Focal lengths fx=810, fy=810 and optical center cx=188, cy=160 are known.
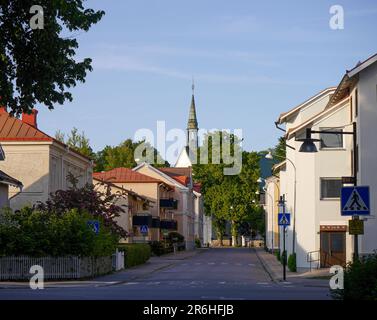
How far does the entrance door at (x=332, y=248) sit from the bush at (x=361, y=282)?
29851 mm

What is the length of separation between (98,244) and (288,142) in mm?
18799

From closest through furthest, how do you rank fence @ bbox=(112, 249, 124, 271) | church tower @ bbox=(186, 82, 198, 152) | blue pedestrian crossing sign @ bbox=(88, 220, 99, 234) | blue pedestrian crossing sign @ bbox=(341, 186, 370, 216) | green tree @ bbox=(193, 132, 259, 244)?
blue pedestrian crossing sign @ bbox=(341, 186, 370, 216) → blue pedestrian crossing sign @ bbox=(88, 220, 99, 234) → fence @ bbox=(112, 249, 124, 271) → green tree @ bbox=(193, 132, 259, 244) → church tower @ bbox=(186, 82, 198, 152)

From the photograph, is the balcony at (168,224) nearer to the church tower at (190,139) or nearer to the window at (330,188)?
the window at (330,188)

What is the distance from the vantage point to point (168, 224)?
91812 millimetres

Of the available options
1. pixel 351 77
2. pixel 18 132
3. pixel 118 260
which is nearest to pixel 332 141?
pixel 351 77

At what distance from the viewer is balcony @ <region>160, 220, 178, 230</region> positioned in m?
89.4

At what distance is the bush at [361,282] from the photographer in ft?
49.0

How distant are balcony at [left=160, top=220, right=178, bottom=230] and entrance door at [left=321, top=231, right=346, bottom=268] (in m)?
44.3

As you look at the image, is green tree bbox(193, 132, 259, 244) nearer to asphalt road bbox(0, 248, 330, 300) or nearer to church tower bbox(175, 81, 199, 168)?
church tower bbox(175, 81, 199, 168)

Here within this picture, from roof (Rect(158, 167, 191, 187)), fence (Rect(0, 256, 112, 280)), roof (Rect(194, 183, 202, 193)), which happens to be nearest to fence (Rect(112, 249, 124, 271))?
fence (Rect(0, 256, 112, 280))

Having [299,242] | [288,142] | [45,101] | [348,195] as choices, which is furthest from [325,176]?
[45,101]

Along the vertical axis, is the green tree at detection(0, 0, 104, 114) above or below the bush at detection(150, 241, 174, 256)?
above

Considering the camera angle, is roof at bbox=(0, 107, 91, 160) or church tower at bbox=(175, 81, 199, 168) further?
church tower at bbox=(175, 81, 199, 168)
